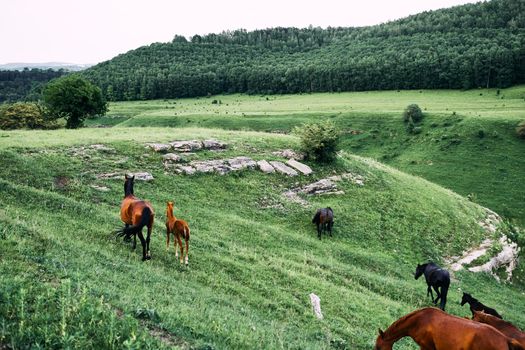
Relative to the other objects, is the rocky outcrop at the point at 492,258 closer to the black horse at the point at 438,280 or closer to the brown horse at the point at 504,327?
the black horse at the point at 438,280

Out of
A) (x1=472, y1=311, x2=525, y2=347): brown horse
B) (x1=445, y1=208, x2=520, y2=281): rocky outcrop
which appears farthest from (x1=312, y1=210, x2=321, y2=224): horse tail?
(x1=472, y1=311, x2=525, y2=347): brown horse

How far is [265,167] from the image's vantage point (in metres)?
32.5

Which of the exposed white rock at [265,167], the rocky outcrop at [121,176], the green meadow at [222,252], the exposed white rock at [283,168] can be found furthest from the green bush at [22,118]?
the exposed white rock at [283,168]

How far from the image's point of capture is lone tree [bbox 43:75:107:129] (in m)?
50.0

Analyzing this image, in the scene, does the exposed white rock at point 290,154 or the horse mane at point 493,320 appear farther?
the exposed white rock at point 290,154

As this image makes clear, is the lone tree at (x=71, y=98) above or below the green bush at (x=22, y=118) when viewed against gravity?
above

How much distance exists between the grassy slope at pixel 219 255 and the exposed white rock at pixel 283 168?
0.80 m

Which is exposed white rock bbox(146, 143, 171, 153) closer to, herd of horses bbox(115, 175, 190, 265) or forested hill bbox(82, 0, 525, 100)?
herd of horses bbox(115, 175, 190, 265)

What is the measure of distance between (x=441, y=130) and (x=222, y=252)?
6040 centimetres

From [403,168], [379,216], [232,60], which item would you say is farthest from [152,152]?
[232,60]

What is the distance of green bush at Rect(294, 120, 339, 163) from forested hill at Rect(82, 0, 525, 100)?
87176mm

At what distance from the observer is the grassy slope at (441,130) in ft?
177

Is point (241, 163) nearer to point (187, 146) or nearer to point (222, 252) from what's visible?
point (187, 146)

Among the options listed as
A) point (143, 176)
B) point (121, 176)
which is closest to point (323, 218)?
point (143, 176)
